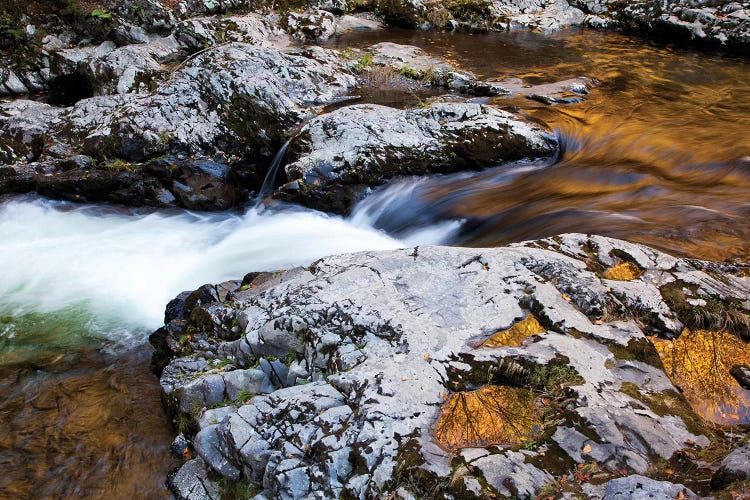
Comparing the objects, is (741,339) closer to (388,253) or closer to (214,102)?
(388,253)

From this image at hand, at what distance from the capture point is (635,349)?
3.80 meters

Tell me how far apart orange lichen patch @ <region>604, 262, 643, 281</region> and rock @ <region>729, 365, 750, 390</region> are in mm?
1067

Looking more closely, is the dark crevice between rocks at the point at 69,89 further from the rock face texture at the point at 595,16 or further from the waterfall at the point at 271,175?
the rock face texture at the point at 595,16

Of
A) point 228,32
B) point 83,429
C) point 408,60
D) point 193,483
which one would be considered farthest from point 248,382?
point 228,32

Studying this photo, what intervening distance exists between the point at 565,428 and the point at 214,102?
8.58 meters

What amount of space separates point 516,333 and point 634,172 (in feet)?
17.2

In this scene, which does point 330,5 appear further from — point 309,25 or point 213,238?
point 213,238

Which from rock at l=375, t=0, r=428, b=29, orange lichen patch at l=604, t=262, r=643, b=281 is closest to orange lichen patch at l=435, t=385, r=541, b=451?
orange lichen patch at l=604, t=262, r=643, b=281

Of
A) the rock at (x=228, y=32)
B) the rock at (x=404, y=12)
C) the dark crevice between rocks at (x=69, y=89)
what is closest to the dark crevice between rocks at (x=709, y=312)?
the rock at (x=228, y=32)

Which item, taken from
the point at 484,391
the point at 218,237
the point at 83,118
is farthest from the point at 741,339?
the point at 83,118

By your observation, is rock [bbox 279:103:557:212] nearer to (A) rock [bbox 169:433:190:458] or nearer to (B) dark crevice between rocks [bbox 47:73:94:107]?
(A) rock [bbox 169:433:190:458]

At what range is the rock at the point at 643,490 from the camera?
241 centimetres

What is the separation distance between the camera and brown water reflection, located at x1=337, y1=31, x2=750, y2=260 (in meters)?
6.16

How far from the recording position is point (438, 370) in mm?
3574
